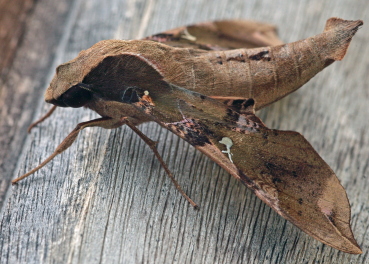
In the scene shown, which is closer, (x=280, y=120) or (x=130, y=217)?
(x=130, y=217)

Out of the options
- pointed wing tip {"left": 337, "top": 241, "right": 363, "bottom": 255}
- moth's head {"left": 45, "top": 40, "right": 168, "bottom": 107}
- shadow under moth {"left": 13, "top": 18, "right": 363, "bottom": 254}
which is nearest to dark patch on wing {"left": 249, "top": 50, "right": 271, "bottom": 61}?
shadow under moth {"left": 13, "top": 18, "right": 363, "bottom": 254}

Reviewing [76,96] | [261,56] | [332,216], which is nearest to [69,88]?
[76,96]

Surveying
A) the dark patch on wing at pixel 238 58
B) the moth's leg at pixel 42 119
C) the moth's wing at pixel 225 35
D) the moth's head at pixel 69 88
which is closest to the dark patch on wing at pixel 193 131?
the dark patch on wing at pixel 238 58

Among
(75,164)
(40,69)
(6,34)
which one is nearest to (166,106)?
(75,164)

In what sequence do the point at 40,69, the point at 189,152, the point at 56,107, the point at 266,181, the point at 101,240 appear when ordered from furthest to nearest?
the point at 40,69 → the point at 56,107 → the point at 189,152 → the point at 266,181 → the point at 101,240

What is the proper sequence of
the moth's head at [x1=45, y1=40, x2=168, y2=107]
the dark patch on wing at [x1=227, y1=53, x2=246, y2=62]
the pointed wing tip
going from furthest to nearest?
the dark patch on wing at [x1=227, y1=53, x2=246, y2=62] → the moth's head at [x1=45, y1=40, x2=168, y2=107] → the pointed wing tip

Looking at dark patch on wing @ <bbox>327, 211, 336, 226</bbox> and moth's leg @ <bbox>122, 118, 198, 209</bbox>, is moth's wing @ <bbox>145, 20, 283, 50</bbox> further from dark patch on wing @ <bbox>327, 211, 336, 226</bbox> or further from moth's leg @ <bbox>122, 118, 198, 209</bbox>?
dark patch on wing @ <bbox>327, 211, 336, 226</bbox>

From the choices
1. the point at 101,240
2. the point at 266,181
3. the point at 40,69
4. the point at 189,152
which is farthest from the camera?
the point at 40,69

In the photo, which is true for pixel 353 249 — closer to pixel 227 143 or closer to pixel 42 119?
pixel 227 143

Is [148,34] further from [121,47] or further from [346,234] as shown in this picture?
[346,234]
